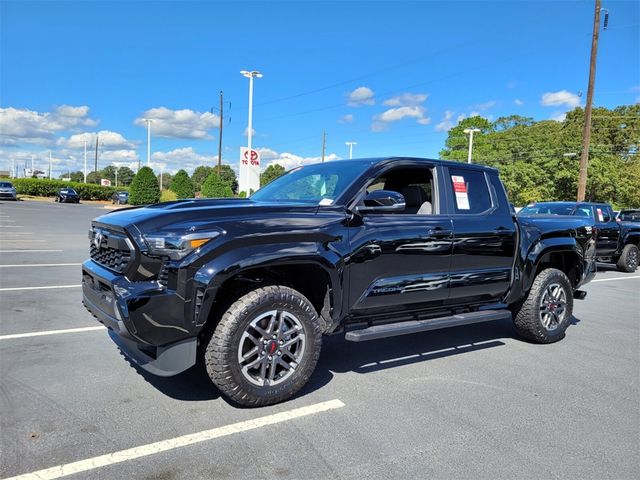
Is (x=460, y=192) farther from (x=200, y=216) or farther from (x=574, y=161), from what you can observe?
(x=574, y=161)

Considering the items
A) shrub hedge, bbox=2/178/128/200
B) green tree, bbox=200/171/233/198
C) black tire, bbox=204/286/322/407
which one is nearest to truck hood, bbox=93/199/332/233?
black tire, bbox=204/286/322/407

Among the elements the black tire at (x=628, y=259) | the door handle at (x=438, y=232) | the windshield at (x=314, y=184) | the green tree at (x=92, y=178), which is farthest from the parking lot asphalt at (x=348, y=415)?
the green tree at (x=92, y=178)

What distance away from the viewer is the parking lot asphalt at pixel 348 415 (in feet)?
9.08

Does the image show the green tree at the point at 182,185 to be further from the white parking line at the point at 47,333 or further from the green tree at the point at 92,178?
the green tree at the point at 92,178

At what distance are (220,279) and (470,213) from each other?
8.99ft

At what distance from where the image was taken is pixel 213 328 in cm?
341

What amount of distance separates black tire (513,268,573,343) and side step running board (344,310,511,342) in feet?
1.33

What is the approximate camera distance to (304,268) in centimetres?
372

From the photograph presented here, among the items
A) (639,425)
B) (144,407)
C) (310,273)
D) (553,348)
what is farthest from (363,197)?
(553,348)

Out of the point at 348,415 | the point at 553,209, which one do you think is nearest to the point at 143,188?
the point at 553,209

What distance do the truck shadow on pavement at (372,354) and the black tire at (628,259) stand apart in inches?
326

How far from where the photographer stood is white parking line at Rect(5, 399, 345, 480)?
259 cm

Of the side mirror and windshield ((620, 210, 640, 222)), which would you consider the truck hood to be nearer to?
the side mirror

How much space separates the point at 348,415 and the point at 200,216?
1.77m
